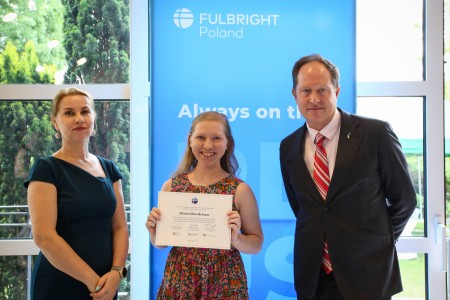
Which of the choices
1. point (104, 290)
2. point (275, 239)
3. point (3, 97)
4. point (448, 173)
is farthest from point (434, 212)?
point (3, 97)

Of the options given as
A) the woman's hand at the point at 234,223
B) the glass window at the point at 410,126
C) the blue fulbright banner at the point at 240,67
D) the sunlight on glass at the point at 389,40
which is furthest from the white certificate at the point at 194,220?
the sunlight on glass at the point at 389,40

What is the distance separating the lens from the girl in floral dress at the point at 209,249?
7.37ft

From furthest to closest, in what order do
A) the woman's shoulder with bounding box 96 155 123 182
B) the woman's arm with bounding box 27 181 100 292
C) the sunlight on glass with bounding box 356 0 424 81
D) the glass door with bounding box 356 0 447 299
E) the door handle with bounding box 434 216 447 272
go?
the sunlight on glass with bounding box 356 0 424 81, the glass door with bounding box 356 0 447 299, the door handle with bounding box 434 216 447 272, the woman's shoulder with bounding box 96 155 123 182, the woman's arm with bounding box 27 181 100 292

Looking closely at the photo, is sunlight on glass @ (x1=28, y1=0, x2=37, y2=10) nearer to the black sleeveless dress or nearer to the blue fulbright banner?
the blue fulbright banner

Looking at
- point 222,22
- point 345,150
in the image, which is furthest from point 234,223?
point 222,22

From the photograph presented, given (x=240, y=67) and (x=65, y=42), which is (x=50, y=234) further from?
(x=65, y=42)

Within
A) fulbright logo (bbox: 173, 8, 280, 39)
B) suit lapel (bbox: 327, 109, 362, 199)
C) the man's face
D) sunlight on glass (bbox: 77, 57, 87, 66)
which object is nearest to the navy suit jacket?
suit lapel (bbox: 327, 109, 362, 199)

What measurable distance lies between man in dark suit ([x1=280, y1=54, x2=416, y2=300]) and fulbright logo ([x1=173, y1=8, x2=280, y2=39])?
0.82 metres

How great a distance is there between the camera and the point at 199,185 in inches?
94.9

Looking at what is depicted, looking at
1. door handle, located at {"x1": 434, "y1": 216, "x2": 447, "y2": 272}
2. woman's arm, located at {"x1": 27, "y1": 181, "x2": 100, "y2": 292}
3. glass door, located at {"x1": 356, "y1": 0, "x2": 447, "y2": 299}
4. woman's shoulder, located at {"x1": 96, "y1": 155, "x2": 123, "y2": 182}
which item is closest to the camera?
woman's arm, located at {"x1": 27, "y1": 181, "x2": 100, "y2": 292}

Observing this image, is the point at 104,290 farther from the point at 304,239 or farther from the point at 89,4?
the point at 89,4

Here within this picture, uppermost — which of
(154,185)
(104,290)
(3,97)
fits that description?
(3,97)

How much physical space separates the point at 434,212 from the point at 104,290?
8.56ft

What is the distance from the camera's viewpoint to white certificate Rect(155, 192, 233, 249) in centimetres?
222
